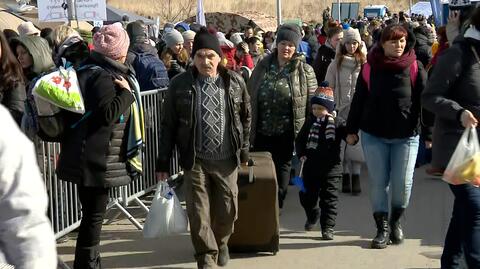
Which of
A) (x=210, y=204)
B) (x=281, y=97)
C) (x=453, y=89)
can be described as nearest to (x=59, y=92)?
(x=210, y=204)

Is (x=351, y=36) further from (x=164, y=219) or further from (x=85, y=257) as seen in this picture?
(x=85, y=257)

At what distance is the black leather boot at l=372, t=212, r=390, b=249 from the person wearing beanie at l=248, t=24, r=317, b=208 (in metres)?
1.13

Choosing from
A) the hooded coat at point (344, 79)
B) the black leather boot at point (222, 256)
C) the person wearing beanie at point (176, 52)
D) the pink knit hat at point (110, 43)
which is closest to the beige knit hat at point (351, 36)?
the hooded coat at point (344, 79)

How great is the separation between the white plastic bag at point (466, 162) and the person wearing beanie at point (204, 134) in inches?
66.4

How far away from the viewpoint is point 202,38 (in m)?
5.71

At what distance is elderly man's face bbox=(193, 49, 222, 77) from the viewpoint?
225 inches

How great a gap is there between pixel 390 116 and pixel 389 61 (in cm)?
40

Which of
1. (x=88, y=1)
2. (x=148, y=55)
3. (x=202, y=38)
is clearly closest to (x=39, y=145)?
(x=202, y=38)

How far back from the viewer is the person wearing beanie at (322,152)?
683cm

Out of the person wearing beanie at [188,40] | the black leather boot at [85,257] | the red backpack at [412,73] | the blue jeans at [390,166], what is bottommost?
the black leather boot at [85,257]

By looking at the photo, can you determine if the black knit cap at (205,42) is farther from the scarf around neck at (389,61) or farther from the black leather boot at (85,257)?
the black leather boot at (85,257)

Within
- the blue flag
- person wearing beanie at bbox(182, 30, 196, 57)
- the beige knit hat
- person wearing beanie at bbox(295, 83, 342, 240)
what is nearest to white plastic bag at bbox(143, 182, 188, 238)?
person wearing beanie at bbox(295, 83, 342, 240)

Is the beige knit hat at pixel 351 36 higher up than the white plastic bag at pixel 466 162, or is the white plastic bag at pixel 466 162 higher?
the beige knit hat at pixel 351 36

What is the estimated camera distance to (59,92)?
4.90 meters
